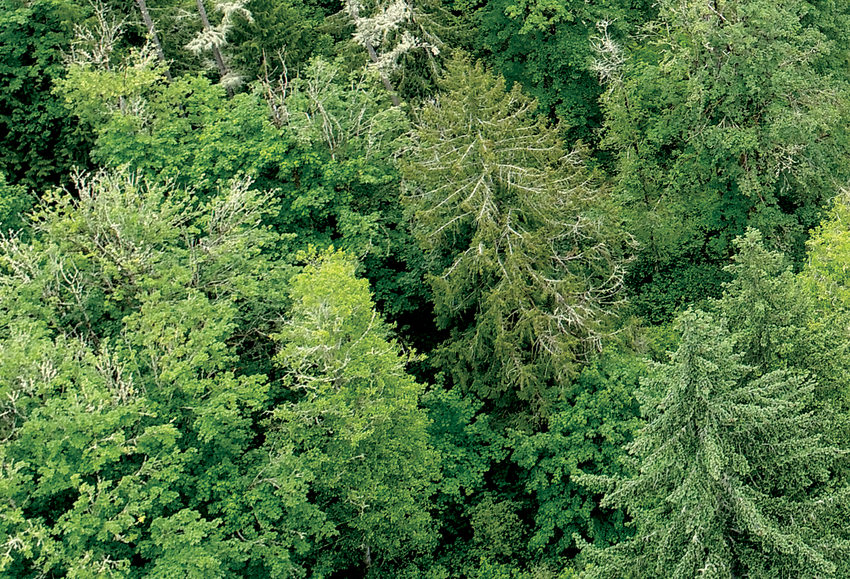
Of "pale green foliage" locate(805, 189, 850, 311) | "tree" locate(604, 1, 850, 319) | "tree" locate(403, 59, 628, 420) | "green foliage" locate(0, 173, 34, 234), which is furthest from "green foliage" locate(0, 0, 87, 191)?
"pale green foliage" locate(805, 189, 850, 311)

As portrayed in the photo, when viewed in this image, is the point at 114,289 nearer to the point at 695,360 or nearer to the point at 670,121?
the point at 695,360

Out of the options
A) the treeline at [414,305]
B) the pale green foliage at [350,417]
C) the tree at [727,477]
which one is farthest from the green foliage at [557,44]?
the tree at [727,477]

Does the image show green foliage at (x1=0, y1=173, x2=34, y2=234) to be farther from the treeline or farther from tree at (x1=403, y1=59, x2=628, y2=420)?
tree at (x1=403, y1=59, x2=628, y2=420)

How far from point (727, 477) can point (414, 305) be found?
567 inches

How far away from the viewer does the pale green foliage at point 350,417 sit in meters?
18.6

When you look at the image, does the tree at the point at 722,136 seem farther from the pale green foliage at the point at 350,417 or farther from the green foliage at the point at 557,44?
the pale green foliage at the point at 350,417

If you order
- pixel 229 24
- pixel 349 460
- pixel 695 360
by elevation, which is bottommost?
pixel 349 460

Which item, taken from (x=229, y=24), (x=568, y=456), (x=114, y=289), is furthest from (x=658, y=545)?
(x=229, y=24)

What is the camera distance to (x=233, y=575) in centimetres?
1714

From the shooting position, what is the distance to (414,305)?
85.5ft

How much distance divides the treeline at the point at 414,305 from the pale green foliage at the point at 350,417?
9 centimetres

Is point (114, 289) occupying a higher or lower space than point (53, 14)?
lower

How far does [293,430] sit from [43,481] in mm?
5536

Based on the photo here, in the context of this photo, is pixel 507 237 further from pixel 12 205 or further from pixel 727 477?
pixel 12 205
